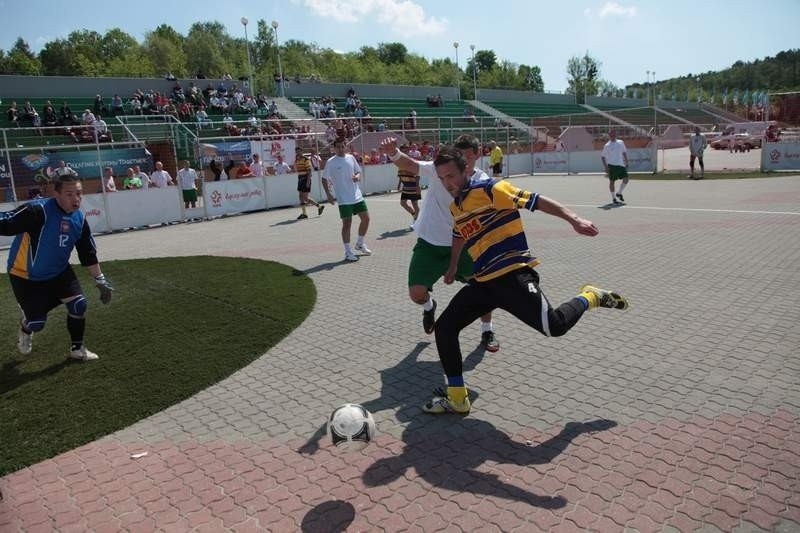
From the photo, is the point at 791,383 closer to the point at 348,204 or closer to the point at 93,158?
the point at 348,204

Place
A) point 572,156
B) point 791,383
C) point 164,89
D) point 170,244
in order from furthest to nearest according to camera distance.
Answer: point 164,89 < point 572,156 < point 170,244 < point 791,383

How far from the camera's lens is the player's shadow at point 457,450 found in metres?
3.49

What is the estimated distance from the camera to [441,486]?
3498 millimetres

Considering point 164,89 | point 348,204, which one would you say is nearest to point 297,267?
point 348,204

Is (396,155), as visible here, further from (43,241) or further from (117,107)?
(117,107)

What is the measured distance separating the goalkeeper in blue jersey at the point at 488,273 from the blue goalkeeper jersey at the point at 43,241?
3.84 m

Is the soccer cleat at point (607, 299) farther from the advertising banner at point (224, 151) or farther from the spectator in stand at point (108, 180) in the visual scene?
the advertising banner at point (224, 151)

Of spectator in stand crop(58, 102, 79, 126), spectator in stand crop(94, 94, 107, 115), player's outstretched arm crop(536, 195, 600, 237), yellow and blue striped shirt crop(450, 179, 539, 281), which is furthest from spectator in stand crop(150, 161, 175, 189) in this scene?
player's outstretched arm crop(536, 195, 600, 237)

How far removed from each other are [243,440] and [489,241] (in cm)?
230

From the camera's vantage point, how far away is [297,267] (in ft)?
33.8

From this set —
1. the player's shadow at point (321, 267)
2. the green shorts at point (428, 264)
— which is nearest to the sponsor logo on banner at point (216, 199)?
the player's shadow at point (321, 267)

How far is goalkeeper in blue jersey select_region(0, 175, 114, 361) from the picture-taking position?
5562mm

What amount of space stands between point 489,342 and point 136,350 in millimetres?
3688

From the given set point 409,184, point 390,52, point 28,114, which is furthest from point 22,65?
point 409,184
